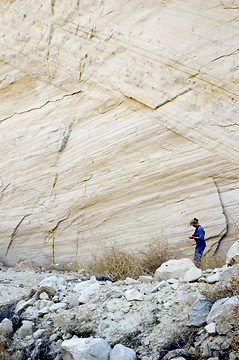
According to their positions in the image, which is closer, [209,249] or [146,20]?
Answer: [209,249]

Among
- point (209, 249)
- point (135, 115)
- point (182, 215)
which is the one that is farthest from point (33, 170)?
point (209, 249)

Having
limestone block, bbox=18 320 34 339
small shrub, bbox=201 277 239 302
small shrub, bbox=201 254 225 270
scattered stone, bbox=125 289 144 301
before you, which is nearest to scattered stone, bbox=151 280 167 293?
scattered stone, bbox=125 289 144 301

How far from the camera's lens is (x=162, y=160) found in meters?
7.59

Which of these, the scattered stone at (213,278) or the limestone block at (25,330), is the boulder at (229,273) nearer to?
the scattered stone at (213,278)

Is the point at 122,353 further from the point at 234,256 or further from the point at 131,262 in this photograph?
the point at 131,262

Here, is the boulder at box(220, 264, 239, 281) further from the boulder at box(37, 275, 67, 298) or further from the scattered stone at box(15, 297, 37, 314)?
the scattered stone at box(15, 297, 37, 314)

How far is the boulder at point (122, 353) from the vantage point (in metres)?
3.63

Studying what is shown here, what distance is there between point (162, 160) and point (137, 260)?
1.97 meters

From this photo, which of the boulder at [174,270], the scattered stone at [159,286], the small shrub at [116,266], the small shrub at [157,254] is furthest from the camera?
the small shrub at [157,254]

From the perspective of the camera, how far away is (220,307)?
12.3 feet

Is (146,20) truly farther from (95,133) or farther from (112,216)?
(112,216)

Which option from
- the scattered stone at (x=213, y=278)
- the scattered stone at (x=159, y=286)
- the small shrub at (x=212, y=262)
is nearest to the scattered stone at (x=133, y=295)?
the scattered stone at (x=159, y=286)

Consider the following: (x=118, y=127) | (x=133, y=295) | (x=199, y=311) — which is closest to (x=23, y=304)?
(x=133, y=295)

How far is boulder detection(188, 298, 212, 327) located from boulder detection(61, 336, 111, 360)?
76 cm
